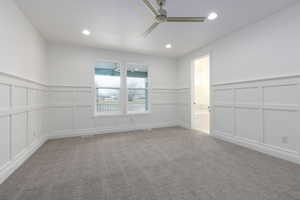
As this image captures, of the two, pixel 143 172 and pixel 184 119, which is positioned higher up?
pixel 184 119

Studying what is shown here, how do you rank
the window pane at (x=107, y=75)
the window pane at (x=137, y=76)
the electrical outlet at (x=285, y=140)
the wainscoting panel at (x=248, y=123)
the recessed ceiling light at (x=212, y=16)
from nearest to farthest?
the electrical outlet at (x=285, y=140), the recessed ceiling light at (x=212, y=16), the wainscoting panel at (x=248, y=123), the window pane at (x=107, y=75), the window pane at (x=137, y=76)

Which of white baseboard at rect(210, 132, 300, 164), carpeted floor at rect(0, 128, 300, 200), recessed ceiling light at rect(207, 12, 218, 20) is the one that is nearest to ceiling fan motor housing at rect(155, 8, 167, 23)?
recessed ceiling light at rect(207, 12, 218, 20)

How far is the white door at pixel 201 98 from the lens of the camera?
4855 millimetres

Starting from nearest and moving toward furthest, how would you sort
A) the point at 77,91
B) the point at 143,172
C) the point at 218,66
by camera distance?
1. the point at 143,172
2. the point at 218,66
3. the point at 77,91

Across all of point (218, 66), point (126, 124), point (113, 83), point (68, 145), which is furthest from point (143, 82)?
point (68, 145)

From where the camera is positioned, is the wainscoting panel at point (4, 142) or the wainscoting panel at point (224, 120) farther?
the wainscoting panel at point (224, 120)

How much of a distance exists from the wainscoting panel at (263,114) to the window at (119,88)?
2.58 metres

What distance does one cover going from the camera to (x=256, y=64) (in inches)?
112

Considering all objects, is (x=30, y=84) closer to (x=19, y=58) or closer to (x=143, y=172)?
(x=19, y=58)

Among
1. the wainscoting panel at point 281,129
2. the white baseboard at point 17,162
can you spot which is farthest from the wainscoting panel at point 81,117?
the wainscoting panel at point 281,129

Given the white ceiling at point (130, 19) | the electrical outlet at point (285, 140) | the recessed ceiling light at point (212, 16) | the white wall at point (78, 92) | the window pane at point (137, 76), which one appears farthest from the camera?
the window pane at point (137, 76)

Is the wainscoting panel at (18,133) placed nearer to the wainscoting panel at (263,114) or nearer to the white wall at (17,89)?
the white wall at (17,89)

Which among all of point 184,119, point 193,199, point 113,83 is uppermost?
point 113,83

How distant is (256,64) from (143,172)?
300 centimetres
